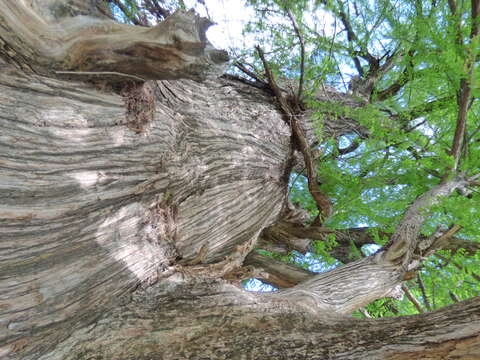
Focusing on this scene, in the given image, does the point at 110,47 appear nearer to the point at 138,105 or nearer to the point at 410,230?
the point at 138,105

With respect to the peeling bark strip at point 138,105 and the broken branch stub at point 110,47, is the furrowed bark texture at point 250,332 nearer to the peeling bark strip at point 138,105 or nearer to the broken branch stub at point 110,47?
the peeling bark strip at point 138,105

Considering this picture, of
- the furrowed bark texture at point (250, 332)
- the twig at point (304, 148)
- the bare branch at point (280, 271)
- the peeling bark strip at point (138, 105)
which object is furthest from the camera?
the bare branch at point (280, 271)

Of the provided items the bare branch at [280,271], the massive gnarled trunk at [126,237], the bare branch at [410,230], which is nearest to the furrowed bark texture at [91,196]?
the massive gnarled trunk at [126,237]

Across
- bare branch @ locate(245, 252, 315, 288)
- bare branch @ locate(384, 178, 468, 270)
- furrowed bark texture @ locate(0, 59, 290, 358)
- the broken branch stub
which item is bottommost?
bare branch @ locate(245, 252, 315, 288)

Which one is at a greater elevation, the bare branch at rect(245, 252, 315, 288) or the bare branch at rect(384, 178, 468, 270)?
the bare branch at rect(384, 178, 468, 270)

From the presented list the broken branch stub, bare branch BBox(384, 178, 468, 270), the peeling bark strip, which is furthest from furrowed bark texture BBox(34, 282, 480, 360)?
bare branch BBox(384, 178, 468, 270)

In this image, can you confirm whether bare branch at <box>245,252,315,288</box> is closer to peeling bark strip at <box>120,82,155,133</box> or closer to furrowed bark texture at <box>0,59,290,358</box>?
furrowed bark texture at <box>0,59,290,358</box>

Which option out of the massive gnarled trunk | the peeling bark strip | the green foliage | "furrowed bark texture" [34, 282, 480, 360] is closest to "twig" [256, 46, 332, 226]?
the green foliage

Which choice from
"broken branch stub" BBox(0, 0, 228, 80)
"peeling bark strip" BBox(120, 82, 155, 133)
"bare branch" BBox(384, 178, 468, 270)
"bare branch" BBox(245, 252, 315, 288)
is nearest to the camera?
"broken branch stub" BBox(0, 0, 228, 80)

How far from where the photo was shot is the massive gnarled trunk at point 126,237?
4.83ft

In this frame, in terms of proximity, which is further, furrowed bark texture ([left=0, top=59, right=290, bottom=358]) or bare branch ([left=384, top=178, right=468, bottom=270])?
bare branch ([left=384, top=178, right=468, bottom=270])

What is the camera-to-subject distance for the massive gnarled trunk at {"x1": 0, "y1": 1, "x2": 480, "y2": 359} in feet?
4.83

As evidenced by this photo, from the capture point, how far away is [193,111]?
2.79 meters

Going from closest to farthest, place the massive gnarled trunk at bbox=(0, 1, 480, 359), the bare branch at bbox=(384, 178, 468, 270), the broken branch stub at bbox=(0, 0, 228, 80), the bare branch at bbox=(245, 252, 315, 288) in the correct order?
the massive gnarled trunk at bbox=(0, 1, 480, 359)
the broken branch stub at bbox=(0, 0, 228, 80)
the bare branch at bbox=(384, 178, 468, 270)
the bare branch at bbox=(245, 252, 315, 288)
